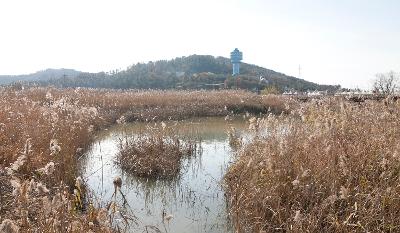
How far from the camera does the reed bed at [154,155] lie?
25.4 ft

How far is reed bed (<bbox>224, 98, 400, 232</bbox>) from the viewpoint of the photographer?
3.98 m

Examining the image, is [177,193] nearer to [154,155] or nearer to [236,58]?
[154,155]

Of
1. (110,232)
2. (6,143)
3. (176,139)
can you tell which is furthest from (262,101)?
(110,232)

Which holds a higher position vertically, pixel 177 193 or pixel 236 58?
pixel 236 58

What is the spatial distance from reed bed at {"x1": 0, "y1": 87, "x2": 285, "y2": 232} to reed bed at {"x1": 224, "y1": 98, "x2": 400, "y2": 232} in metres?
1.70

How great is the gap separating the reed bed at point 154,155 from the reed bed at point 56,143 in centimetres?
89

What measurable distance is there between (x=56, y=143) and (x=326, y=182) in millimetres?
2851

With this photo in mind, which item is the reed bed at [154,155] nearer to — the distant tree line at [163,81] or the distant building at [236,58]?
the distant tree line at [163,81]

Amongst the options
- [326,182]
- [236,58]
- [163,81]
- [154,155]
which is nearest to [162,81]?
[163,81]

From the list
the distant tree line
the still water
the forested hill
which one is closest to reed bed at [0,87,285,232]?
the still water

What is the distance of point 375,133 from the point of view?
5.63 metres

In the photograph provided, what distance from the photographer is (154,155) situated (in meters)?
8.09

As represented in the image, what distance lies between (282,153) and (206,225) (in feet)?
4.17

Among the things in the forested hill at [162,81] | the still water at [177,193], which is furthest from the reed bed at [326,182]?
the forested hill at [162,81]
